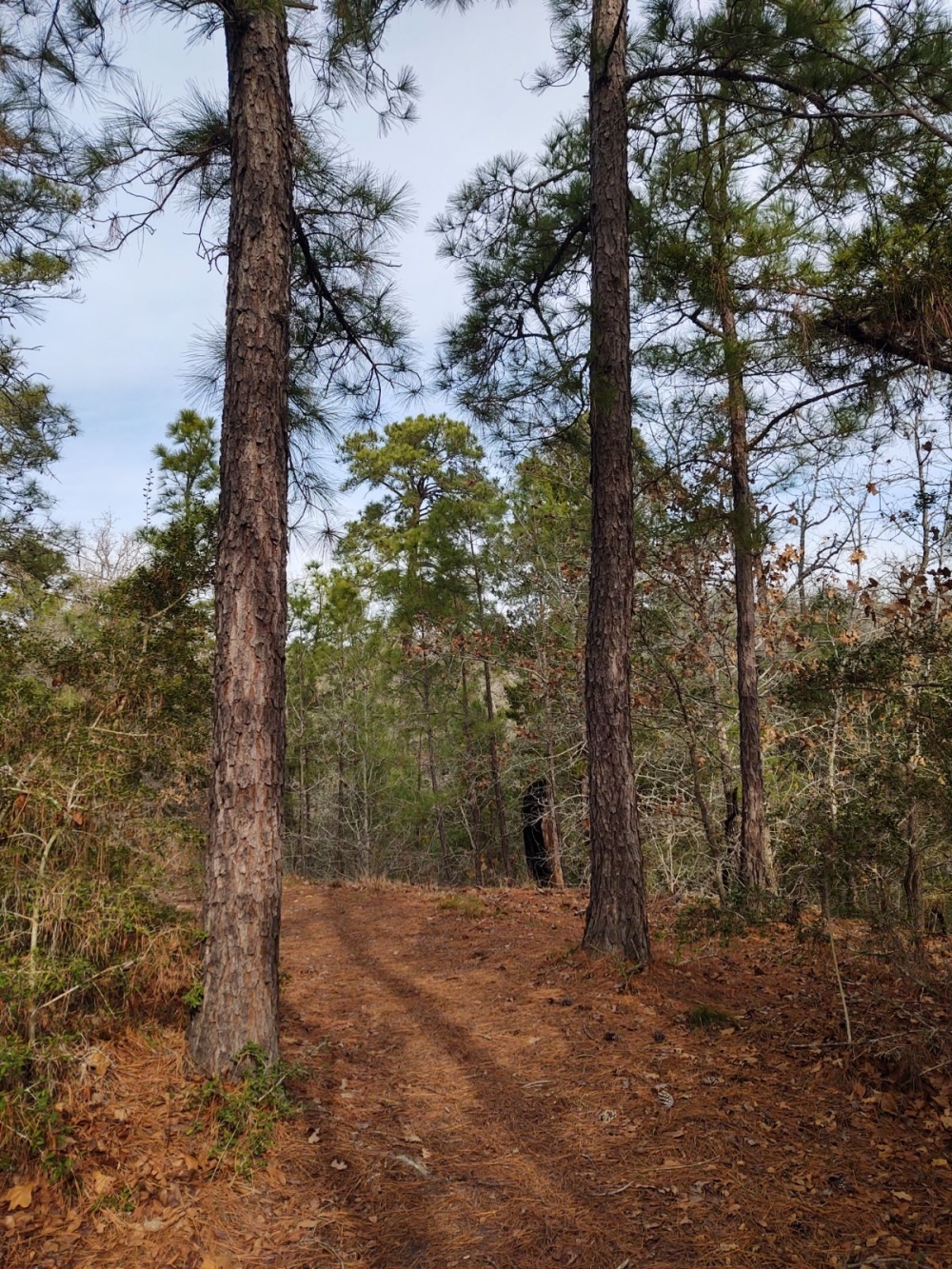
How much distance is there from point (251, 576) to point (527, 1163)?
8.81ft

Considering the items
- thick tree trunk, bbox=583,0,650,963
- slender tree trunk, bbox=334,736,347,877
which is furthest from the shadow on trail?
slender tree trunk, bbox=334,736,347,877

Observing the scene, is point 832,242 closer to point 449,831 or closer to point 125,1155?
point 125,1155

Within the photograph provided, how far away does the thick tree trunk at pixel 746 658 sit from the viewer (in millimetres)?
7230

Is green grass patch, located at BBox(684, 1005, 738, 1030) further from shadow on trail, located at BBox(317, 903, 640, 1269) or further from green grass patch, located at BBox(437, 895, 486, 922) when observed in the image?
green grass patch, located at BBox(437, 895, 486, 922)

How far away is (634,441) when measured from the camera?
324 inches

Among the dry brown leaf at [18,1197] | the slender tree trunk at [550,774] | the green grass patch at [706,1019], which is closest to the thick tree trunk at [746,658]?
the green grass patch at [706,1019]

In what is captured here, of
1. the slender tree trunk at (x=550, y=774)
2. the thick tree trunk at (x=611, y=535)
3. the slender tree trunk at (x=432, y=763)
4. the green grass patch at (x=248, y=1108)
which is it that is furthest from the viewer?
the slender tree trunk at (x=432, y=763)

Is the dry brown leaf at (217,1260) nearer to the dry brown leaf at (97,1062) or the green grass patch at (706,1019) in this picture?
the dry brown leaf at (97,1062)

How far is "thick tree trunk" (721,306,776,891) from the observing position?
723 cm

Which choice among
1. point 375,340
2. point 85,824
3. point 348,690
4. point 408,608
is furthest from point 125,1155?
point 348,690

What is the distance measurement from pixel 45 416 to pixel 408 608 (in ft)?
24.1

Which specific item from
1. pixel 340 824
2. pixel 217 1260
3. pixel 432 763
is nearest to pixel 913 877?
pixel 217 1260

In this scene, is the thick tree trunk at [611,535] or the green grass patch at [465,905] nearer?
the thick tree trunk at [611,535]

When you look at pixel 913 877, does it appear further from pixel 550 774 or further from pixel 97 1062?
pixel 550 774
